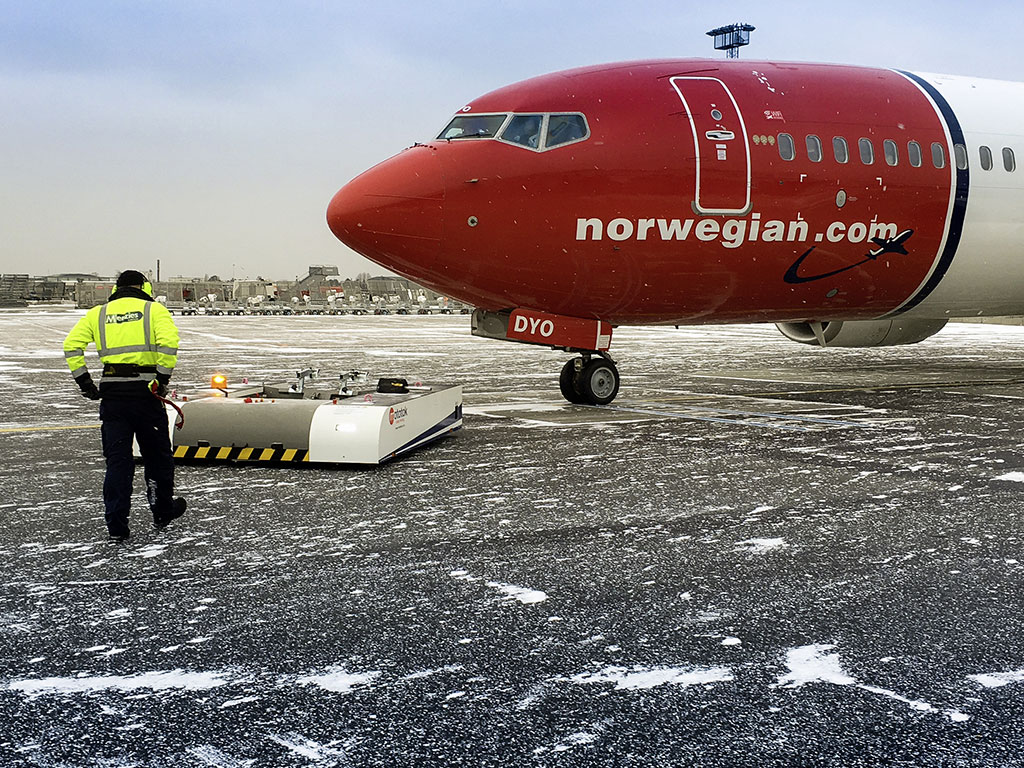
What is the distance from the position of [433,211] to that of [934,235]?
21.0 feet

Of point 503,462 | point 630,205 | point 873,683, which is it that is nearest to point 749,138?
point 630,205

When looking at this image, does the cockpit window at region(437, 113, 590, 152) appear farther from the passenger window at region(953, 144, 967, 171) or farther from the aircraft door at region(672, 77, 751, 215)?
the passenger window at region(953, 144, 967, 171)

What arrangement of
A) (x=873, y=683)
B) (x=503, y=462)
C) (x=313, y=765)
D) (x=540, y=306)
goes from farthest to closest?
1. (x=540, y=306)
2. (x=503, y=462)
3. (x=873, y=683)
4. (x=313, y=765)

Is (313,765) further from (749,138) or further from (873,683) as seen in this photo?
(749,138)

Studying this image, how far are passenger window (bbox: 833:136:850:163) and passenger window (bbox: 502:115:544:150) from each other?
3.58m

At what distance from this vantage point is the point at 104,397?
6.04m

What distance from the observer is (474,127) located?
36.4 feet

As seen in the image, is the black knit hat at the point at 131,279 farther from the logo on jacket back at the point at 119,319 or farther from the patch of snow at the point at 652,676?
the patch of snow at the point at 652,676

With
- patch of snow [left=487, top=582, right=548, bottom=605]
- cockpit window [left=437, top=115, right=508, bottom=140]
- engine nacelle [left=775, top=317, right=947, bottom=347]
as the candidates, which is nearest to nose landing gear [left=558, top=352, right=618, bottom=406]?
cockpit window [left=437, top=115, right=508, bottom=140]

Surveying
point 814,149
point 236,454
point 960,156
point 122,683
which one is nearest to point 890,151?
point 814,149

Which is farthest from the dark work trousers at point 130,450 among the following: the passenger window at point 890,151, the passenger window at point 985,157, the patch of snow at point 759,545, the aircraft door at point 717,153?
the passenger window at point 985,157

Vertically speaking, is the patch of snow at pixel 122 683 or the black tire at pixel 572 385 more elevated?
the black tire at pixel 572 385

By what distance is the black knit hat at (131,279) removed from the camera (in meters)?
6.29

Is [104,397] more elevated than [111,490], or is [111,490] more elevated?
A: [104,397]
